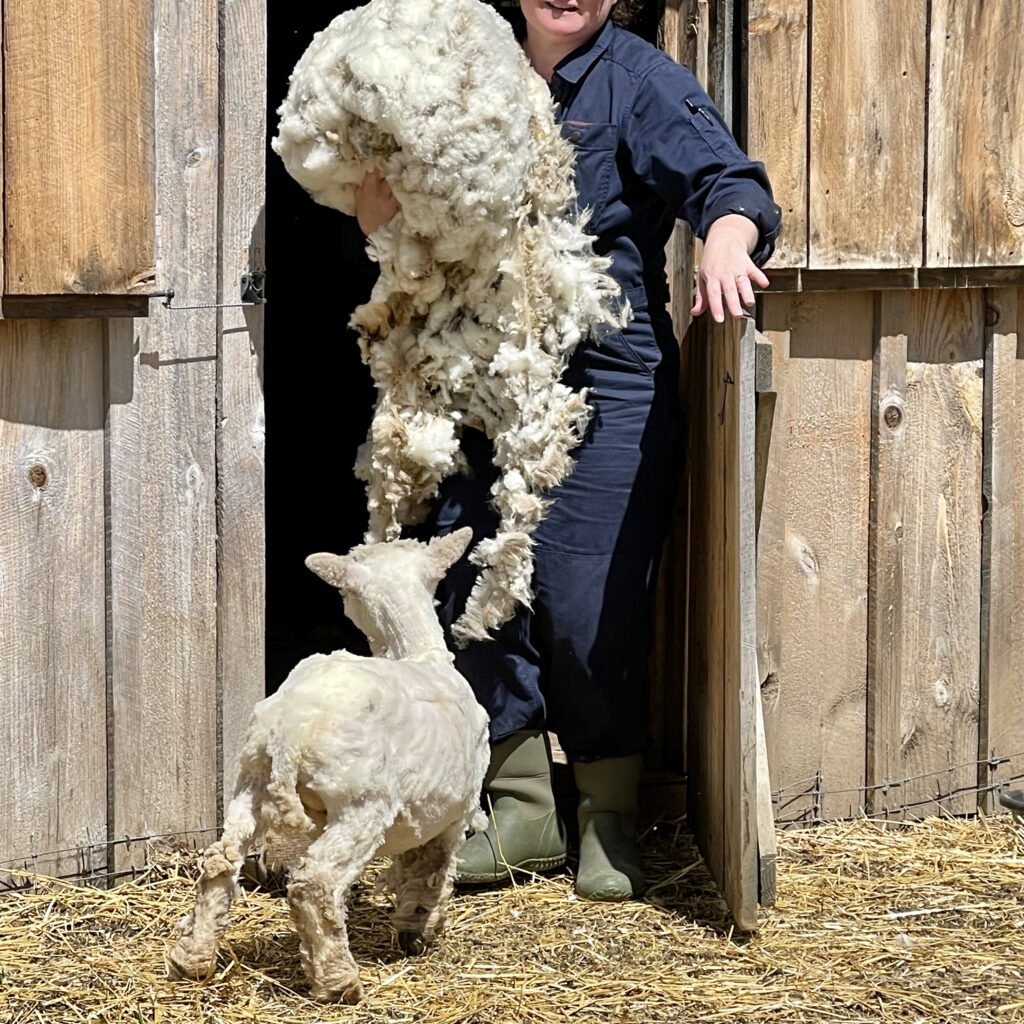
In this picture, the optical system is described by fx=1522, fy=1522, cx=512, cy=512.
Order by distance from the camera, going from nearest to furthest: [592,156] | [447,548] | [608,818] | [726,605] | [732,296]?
[732,296] → [447,548] → [726,605] → [592,156] → [608,818]

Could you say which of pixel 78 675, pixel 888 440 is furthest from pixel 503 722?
pixel 888 440

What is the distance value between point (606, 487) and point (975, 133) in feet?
4.44

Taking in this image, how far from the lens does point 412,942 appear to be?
3326 millimetres

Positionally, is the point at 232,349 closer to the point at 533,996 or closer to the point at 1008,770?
the point at 533,996

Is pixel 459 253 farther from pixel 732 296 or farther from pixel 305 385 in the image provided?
pixel 305 385

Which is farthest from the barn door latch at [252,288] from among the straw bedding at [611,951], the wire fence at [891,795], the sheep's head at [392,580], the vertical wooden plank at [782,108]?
the wire fence at [891,795]

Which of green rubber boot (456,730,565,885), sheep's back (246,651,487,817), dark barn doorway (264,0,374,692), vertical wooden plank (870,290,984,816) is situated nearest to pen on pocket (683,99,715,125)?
vertical wooden plank (870,290,984,816)

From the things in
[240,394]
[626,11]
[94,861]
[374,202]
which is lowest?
[94,861]

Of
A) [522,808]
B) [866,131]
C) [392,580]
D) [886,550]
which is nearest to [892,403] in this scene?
[886,550]

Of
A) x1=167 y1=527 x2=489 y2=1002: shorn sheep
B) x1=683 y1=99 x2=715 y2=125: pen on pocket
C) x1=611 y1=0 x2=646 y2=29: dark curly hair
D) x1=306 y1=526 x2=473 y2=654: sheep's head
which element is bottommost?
x1=167 y1=527 x2=489 y2=1002: shorn sheep

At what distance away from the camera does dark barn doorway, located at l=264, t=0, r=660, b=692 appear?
629cm

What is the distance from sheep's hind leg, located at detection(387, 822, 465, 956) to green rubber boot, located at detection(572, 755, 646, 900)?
546mm

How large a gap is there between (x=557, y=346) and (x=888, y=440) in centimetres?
102

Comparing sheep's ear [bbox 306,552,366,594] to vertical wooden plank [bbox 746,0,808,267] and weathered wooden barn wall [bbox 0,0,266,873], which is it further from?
vertical wooden plank [bbox 746,0,808,267]
